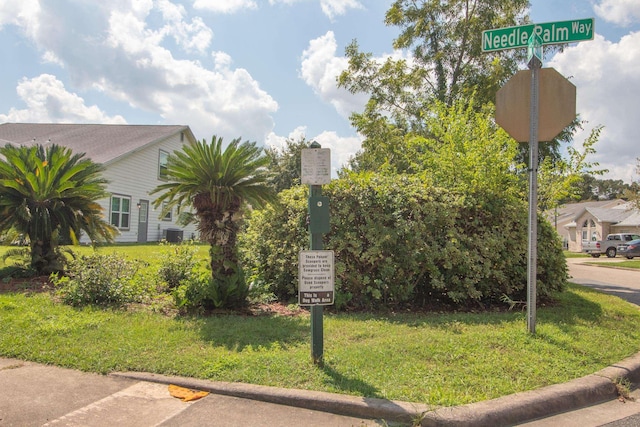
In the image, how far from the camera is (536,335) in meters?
5.20

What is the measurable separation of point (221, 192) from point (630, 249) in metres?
33.8

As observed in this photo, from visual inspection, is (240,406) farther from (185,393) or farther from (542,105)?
(542,105)

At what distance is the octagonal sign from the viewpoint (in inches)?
212

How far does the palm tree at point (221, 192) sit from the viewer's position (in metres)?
6.17

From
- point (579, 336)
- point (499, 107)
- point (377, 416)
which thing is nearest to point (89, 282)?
point (377, 416)

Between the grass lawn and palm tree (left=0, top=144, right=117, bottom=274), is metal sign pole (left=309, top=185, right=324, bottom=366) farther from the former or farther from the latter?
palm tree (left=0, top=144, right=117, bottom=274)

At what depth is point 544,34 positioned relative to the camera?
5250mm

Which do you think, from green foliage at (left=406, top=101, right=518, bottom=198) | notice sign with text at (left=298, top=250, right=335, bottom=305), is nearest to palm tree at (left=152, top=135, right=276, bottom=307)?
notice sign with text at (left=298, top=250, right=335, bottom=305)

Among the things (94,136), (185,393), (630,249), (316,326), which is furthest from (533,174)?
(630,249)

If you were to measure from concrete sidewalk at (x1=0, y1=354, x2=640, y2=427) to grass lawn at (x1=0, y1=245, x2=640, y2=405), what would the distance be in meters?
0.15

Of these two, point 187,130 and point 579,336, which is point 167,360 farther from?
point 187,130

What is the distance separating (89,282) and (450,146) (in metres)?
6.22

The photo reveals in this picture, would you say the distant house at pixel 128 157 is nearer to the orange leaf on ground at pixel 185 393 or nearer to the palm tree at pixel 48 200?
the palm tree at pixel 48 200

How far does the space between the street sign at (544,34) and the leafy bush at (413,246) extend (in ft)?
8.21
